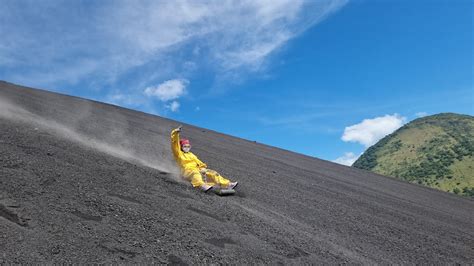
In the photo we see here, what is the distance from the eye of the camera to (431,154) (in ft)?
267

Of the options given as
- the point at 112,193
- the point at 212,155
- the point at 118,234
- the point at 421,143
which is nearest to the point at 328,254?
the point at 118,234

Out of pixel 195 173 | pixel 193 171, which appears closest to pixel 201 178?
pixel 195 173

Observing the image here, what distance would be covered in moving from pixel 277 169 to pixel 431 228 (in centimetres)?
771

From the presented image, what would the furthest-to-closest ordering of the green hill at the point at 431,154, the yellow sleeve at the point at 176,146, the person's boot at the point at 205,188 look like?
the green hill at the point at 431,154 < the yellow sleeve at the point at 176,146 < the person's boot at the point at 205,188

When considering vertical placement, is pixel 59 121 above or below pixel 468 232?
above

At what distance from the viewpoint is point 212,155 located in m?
18.6

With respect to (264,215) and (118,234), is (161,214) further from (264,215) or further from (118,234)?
(264,215)

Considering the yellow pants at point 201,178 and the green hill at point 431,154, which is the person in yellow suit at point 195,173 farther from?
the green hill at point 431,154

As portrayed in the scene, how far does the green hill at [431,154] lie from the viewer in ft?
203

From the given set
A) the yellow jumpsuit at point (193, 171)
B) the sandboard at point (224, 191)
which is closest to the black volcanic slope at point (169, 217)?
the sandboard at point (224, 191)

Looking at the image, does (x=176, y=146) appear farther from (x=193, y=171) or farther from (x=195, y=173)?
(x=195, y=173)

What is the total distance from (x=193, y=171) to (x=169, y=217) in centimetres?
351

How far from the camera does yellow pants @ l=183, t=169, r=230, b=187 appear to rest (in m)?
10.6

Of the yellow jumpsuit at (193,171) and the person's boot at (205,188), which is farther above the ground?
the yellow jumpsuit at (193,171)
